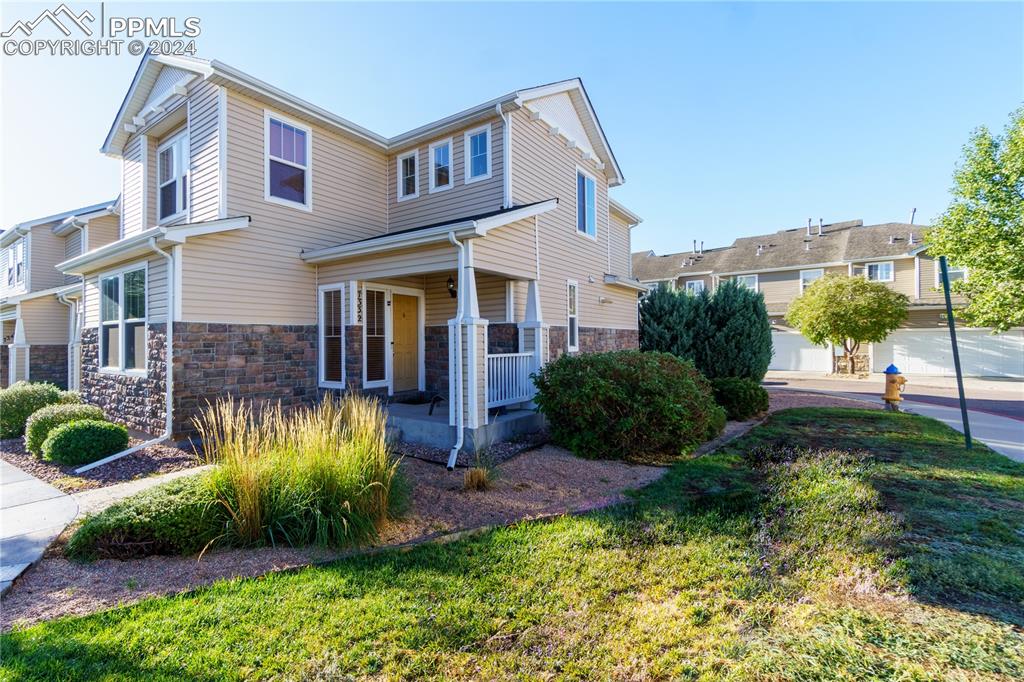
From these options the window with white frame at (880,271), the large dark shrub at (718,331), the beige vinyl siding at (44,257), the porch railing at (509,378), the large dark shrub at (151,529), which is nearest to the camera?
the large dark shrub at (151,529)

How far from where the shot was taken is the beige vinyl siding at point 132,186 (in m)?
10.4

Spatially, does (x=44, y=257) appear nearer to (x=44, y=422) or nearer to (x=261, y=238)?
(x=44, y=422)

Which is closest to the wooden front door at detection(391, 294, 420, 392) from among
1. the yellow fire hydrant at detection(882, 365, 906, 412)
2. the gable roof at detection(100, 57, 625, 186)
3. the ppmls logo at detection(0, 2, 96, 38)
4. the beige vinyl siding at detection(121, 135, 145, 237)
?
the gable roof at detection(100, 57, 625, 186)

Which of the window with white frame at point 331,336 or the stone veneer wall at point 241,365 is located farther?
the window with white frame at point 331,336

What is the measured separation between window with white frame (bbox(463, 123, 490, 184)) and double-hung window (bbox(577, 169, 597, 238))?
3027 mm

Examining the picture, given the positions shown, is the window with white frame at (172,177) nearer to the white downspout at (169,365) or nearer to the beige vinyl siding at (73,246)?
the white downspout at (169,365)

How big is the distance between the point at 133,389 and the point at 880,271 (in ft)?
102

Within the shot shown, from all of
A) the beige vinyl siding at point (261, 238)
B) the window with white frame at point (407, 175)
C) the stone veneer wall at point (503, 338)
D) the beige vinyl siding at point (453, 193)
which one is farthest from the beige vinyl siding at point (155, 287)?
the stone veneer wall at point (503, 338)

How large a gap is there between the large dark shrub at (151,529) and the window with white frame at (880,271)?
29.9m

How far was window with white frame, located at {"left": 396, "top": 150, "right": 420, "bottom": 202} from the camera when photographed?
10883 millimetres

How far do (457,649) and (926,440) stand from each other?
352 inches

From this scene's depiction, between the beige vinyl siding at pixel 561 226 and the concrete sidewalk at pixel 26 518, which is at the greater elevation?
the beige vinyl siding at pixel 561 226

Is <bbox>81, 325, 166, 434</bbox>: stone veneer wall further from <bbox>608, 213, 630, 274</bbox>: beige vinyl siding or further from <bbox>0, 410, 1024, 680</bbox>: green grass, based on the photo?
<bbox>608, 213, 630, 274</bbox>: beige vinyl siding

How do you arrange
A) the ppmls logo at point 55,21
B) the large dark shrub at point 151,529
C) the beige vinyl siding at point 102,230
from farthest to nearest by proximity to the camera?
the beige vinyl siding at point 102,230 < the ppmls logo at point 55,21 < the large dark shrub at point 151,529
